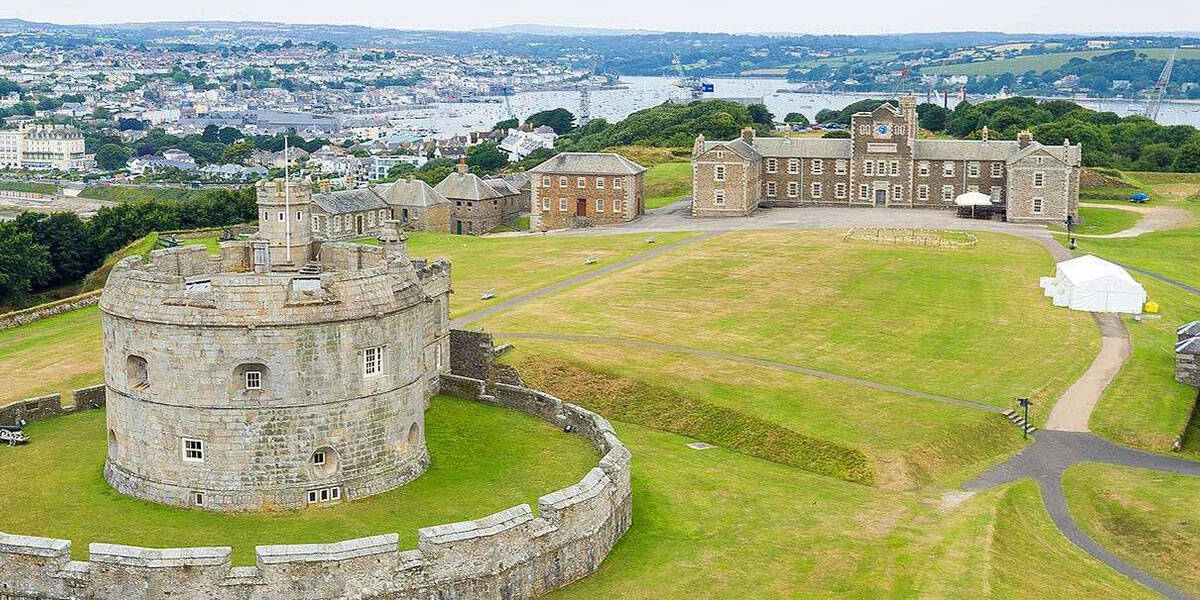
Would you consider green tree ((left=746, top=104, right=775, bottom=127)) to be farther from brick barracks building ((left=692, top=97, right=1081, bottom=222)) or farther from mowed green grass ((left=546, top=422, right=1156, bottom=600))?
mowed green grass ((left=546, top=422, right=1156, bottom=600))

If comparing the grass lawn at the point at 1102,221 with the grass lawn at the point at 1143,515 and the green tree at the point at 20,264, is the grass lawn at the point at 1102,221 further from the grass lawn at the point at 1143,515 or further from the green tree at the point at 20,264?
the green tree at the point at 20,264

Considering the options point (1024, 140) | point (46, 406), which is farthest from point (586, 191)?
point (46, 406)

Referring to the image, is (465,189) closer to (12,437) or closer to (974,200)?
(974,200)

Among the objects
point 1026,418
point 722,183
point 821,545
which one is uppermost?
point 722,183

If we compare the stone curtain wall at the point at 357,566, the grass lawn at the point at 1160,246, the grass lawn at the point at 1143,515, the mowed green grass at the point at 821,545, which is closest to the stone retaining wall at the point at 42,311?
the mowed green grass at the point at 821,545

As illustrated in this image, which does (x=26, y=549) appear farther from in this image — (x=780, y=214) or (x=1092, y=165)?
(x=1092, y=165)

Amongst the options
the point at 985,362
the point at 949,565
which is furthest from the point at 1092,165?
the point at 949,565

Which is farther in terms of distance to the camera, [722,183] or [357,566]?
[722,183]
